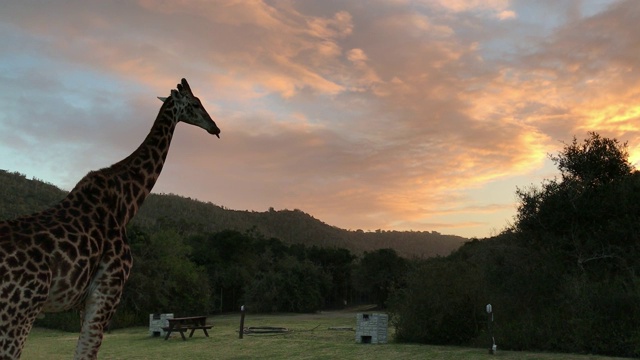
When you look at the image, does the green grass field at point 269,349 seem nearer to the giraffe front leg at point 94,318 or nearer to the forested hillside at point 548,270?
the forested hillside at point 548,270

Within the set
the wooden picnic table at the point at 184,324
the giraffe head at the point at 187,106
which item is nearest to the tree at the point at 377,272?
the wooden picnic table at the point at 184,324

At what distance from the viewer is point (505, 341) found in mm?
16359

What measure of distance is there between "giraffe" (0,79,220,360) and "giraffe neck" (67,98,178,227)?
0.01 m

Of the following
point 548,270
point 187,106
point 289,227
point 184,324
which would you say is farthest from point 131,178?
point 289,227

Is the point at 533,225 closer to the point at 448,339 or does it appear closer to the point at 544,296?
the point at 544,296

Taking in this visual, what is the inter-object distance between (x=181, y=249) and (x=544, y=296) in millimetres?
27097

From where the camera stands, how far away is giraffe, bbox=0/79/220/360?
4.98 meters

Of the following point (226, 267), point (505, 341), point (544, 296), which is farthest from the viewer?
point (226, 267)

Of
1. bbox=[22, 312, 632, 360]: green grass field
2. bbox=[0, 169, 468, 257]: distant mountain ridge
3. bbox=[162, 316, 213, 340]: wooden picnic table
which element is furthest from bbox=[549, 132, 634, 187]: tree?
bbox=[0, 169, 468, 257]: distant mountain ridge

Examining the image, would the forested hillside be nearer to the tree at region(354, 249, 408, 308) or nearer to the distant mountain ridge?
the tree at region(354, 249, 408, 308)

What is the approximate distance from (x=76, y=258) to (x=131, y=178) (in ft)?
4.33

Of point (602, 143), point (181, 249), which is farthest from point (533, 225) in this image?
point (181, 249)

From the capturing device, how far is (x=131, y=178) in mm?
6426

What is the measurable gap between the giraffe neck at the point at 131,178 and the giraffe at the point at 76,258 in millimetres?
10
